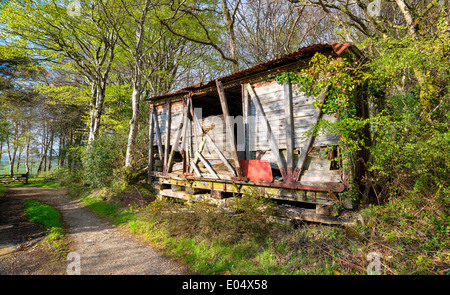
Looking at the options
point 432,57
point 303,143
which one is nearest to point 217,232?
point 303,143

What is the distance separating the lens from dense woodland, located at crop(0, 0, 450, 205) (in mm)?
4156

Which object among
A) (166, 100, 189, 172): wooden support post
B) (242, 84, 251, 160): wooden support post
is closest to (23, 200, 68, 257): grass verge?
(166, 100, 189, 172): wooden support post

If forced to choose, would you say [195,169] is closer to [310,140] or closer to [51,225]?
[310,140]

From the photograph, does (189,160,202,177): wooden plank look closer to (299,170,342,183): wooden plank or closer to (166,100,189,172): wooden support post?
(166,100,189,172): wooden support post

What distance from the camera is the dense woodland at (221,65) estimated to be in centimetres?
416

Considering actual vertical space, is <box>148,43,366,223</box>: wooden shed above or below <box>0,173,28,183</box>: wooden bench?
above

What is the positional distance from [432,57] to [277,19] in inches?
433

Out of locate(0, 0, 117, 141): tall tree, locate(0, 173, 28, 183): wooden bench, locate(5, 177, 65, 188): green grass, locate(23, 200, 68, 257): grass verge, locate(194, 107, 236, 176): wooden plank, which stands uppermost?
locate(0, 0, 117, 141): tall tree

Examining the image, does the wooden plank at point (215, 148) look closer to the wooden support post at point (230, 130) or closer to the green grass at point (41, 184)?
the wooden support post at point (230, 130)

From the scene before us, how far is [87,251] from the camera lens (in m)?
5.26

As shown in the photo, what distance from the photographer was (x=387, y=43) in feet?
14.9

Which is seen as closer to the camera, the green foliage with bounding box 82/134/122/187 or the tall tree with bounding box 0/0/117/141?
the tall tree with bounding box 0/0/117/141

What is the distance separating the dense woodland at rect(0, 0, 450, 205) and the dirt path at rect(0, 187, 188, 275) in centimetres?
334

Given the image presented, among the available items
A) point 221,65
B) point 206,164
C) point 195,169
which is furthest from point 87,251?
point 221,65
